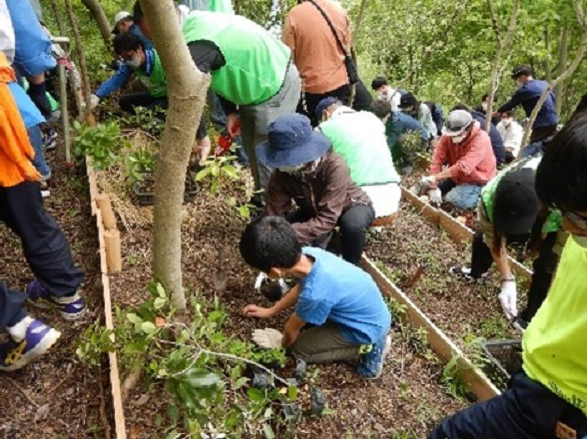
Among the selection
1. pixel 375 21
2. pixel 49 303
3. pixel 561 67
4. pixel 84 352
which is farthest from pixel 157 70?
pixel 561 67

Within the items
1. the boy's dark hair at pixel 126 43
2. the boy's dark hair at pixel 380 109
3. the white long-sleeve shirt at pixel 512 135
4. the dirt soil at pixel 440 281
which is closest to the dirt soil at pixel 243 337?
the dirt soil at pixel 440 281

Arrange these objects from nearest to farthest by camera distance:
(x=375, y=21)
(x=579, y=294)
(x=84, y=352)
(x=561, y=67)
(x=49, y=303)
A: (x=579, y=294)
(x=84, y=352)
(x=49, y=303)
(x=375, y=21)
(x=561, y=67)

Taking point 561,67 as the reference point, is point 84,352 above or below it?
above

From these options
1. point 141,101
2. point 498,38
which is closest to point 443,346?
point 141,101

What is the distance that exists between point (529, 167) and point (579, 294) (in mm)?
1764

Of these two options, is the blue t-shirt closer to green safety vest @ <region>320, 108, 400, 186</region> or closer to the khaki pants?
the khaki pants

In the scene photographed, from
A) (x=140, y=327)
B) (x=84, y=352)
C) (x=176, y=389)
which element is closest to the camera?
(x=176, y=389)

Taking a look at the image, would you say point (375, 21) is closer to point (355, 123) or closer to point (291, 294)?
point (355, 123)

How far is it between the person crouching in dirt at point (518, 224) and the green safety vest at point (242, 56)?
5.32 ft

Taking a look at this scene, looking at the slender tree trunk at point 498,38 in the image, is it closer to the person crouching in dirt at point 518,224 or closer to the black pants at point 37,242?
the person crouching in dirt at point 518,224

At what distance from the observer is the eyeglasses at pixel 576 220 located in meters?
1.55

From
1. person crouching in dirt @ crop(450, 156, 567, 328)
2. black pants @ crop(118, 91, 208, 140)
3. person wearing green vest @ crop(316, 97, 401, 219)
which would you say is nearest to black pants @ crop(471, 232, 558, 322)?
person crouching in dirt @ crop(450, 156, 567, 328)

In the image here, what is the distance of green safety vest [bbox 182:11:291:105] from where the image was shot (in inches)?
144

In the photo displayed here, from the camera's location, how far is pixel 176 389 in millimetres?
2104
